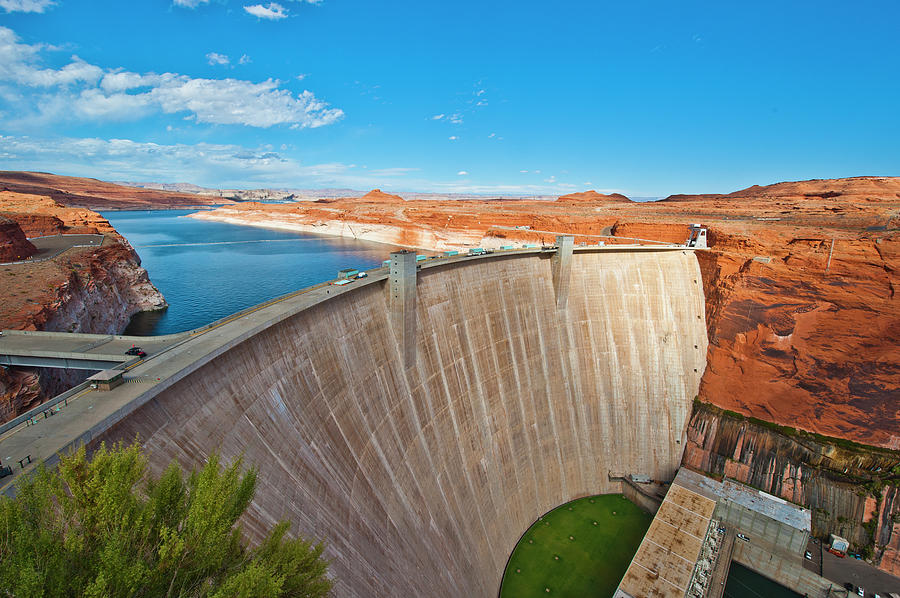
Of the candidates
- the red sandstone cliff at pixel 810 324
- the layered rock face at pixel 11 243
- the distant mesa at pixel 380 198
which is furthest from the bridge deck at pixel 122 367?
the distant mesa at pixel 380 198

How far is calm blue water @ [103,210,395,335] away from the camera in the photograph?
119 ft

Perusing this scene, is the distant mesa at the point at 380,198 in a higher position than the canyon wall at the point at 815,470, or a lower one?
higher

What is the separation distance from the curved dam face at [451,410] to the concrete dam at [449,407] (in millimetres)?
63

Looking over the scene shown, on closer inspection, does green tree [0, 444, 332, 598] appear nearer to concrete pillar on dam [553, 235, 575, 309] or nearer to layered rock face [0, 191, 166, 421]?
layered rock face [0, 191, 166, 421]

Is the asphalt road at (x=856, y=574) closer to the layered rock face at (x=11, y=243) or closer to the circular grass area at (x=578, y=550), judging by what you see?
the circular grass area at (x=578, y=550)

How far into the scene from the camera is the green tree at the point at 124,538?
3.88m

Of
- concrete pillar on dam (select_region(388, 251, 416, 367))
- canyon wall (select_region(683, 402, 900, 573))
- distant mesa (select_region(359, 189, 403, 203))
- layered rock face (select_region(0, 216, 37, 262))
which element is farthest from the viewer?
distant mesa (select_region(359, 189, 403, 203))

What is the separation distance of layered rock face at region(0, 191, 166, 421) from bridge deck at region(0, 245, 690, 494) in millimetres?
1969

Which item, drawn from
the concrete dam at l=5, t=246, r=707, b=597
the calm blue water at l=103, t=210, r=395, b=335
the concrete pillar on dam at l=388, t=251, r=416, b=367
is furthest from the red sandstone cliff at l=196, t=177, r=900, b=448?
the calm blue water at l=103, t=210, r=395, b=335

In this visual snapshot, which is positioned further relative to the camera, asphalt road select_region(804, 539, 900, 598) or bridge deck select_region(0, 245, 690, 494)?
asphalt road select_region(804, 539, 900, 598)

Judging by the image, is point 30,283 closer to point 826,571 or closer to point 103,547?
point 103,547

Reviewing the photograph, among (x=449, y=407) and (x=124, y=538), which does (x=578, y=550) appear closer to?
(x=449, y=407)

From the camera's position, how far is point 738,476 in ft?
71.9

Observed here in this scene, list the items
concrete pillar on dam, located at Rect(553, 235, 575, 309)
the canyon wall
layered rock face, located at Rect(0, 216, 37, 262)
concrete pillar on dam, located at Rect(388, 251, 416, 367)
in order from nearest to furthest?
concrete pillar on dam, located at Rect(388, 251, 416, 367)
the canyon wall
concrete pillar on dam, located at Rect(553, 235, 575, 309)
layered rock face, located at Rect(0, 216, 37, 262)
